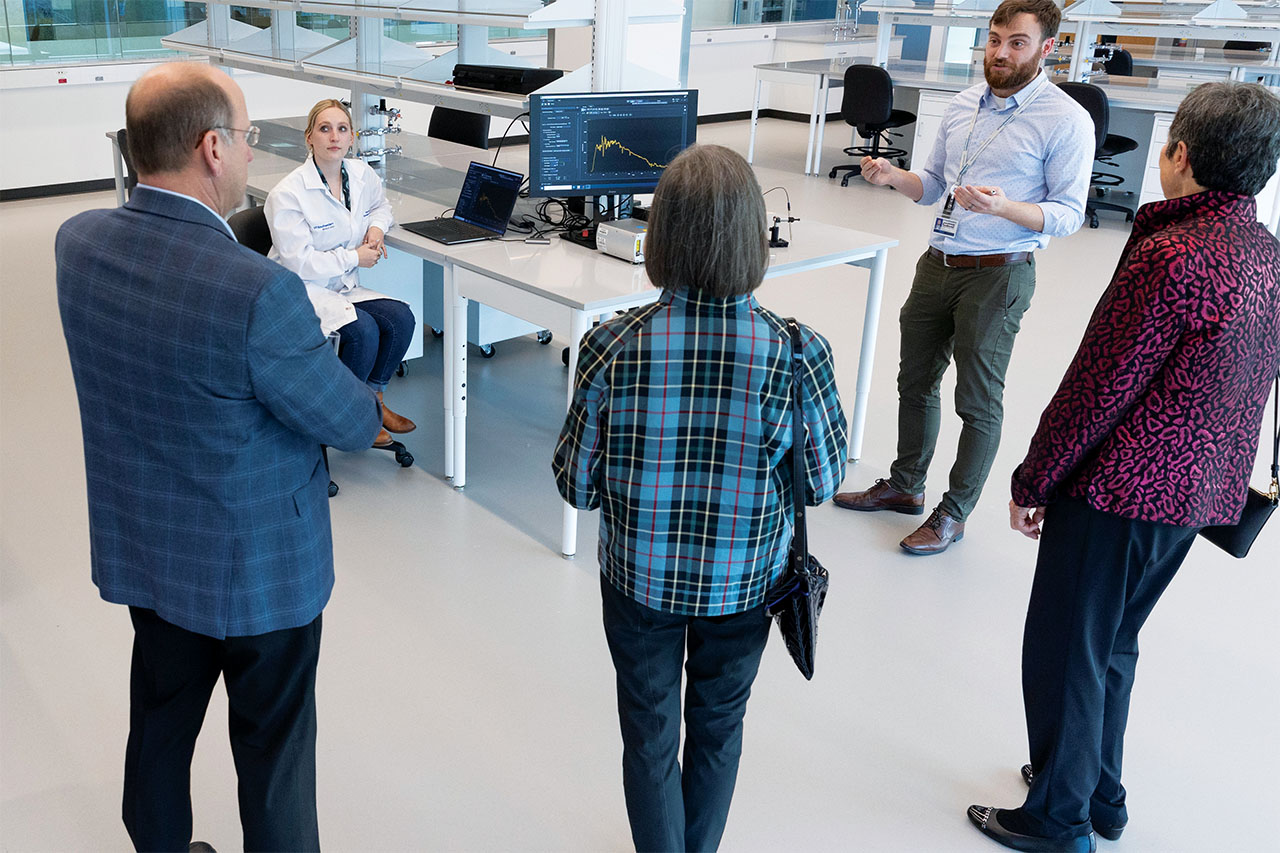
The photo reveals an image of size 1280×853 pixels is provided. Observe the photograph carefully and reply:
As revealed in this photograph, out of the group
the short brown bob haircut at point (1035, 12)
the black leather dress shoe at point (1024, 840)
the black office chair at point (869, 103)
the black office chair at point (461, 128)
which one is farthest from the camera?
the black office chair at point (869, 103)

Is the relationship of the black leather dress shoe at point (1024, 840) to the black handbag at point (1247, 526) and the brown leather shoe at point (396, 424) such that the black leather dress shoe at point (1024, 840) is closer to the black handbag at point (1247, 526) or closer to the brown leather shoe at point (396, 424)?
the black handbag at point (1247, 526)

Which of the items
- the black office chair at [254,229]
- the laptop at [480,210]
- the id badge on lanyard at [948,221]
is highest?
the id badge on lanyard at [948,221]

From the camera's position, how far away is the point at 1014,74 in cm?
290

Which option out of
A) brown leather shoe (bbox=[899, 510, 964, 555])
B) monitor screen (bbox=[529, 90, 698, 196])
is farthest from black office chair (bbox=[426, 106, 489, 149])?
brown leather shoe (bbox=[899, 510, 964, 555])

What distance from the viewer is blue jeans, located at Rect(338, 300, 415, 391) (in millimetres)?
3500

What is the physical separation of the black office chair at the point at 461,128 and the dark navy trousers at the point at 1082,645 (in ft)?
13.2

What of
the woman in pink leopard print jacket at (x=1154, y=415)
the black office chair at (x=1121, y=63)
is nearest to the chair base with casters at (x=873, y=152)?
the black office chair at (x=1121, y=63)

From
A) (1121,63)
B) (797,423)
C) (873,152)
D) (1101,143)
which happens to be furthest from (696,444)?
(1121,63)

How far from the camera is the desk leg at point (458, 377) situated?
3406 millimetres

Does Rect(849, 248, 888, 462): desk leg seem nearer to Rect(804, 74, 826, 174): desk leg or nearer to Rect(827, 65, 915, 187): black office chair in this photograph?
Rect(827, 65, 915, 187): black office chair

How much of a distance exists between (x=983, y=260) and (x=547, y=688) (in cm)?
164

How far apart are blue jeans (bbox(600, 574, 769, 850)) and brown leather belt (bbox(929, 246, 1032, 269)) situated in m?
1.66

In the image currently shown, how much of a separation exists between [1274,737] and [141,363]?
250cm

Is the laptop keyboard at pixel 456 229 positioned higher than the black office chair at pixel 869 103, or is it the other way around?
the black office chair at pixel 869 103
